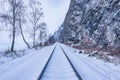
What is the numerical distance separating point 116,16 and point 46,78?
15.2 meters

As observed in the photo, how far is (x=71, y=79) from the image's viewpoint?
5.40 m

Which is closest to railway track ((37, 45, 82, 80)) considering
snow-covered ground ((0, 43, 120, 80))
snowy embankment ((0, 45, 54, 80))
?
snow-covered ground ((0, 43, 120, 80))

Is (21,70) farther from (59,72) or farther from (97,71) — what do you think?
(97,71)

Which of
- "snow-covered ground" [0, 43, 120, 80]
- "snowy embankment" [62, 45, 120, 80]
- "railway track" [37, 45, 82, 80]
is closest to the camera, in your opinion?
"railway track" [37, 45, 82, 80]

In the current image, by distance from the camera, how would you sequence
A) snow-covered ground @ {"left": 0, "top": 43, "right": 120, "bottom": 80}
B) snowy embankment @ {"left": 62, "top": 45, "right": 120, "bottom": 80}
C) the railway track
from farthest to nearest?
snowy embankment @ {"left": 62, "top": 45, "right": 120, "bottom": 80} → snow-covered ground @ {"left": 0, "top": 43, "right": 120, "bottom": 80} → the railway track

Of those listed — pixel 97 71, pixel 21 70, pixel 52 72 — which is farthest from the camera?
pixel 97 71

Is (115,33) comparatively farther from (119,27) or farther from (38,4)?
(38,4)

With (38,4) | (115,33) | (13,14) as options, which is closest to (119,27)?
(115,33)

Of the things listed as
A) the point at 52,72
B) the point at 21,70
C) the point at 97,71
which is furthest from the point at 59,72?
Answer: the point at 97,71

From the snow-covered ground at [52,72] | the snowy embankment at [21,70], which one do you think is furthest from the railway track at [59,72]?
the snowy embankment at [21,70]

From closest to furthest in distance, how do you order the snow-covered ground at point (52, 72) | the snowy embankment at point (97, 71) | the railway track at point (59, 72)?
the railway track at point (59, 72) < the snow-covered ground at point (52, 72) < the snowy embankment at point (97, 71)

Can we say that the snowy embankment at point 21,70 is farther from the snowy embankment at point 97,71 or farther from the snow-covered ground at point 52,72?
the snowy embankment at point 97,71

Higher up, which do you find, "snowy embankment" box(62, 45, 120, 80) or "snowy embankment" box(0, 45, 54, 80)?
"snowy embankment" box(0, 45, 54, 80)

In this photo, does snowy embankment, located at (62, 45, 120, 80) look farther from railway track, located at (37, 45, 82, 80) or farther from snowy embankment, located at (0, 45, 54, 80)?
snowy embankment, located at (0, 45, 54, 80)
